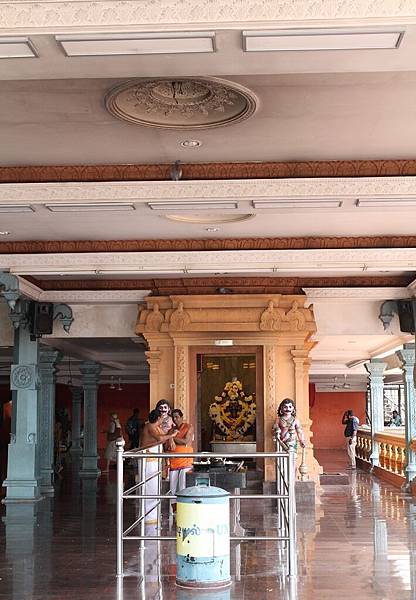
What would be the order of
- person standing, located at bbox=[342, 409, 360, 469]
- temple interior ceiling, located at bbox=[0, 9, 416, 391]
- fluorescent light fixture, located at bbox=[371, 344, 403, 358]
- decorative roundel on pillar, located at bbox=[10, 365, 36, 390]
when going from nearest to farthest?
temple interior ceiling, located at bbox=[0, 9, 416, 391], decorative roundel on pillar, located at bbox=[10, 365, 36, 390], fluorescent light fixture, located at bbox=[371, 344, 403, 358], person standing, located at bbox=[342, 409, 360, 469]

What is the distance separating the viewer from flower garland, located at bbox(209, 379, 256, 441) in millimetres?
14109

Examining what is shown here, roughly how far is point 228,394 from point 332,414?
19544 mm

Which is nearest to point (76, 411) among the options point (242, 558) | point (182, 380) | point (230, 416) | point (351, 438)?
point (351, 438)

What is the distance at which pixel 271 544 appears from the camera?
8.13 metres

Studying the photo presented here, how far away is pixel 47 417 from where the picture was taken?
50.3ft

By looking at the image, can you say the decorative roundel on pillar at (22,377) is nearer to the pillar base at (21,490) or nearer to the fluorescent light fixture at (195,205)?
the pillar base at (21,490)

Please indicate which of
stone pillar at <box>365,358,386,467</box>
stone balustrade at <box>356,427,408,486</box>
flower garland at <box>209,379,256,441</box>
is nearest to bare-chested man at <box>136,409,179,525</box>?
flower garland at <box>209,379,256,441</box>

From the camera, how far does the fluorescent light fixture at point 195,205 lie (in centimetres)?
753

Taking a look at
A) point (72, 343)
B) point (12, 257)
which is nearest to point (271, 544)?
point (12, 257)

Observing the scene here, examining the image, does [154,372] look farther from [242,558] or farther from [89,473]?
[89,473]

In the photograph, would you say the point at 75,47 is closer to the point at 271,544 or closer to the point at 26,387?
the point at 271,544

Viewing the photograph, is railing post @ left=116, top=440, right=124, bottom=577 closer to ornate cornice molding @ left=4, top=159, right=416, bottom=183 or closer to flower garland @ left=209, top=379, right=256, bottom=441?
ornate cornice molding @ left=4, top=159, right=416, bottom=183

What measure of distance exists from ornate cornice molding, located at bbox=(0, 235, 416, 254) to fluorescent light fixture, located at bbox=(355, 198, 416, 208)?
2.14 metres

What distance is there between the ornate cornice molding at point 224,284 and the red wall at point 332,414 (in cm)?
2042
